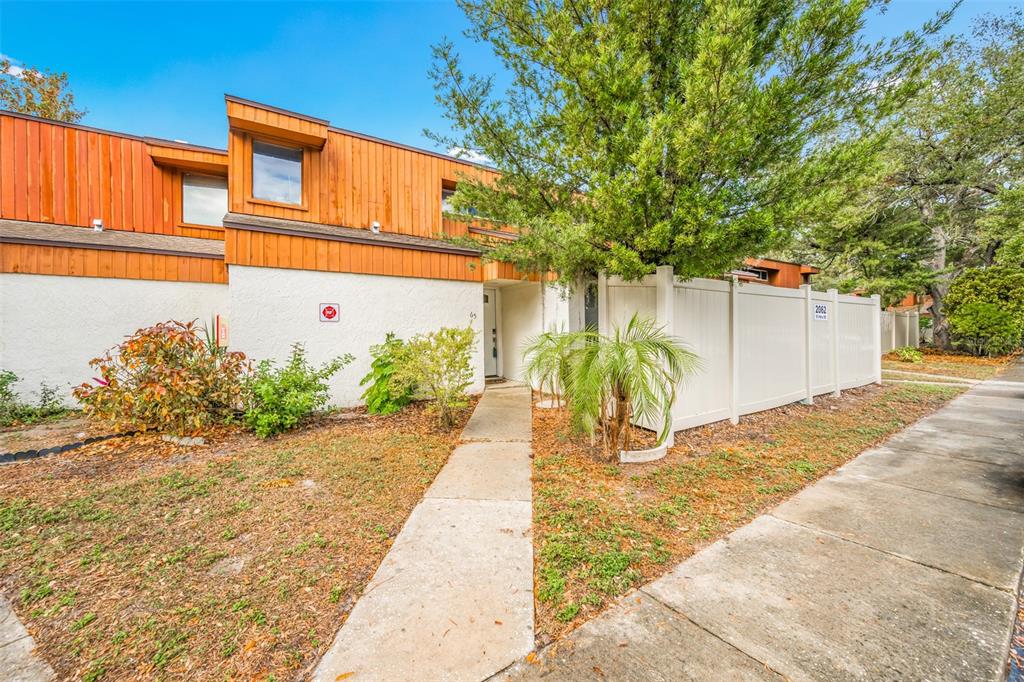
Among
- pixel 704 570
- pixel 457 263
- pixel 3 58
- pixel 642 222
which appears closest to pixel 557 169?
pixel 642 222

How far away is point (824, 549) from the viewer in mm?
2666

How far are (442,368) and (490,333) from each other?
14.4 ft

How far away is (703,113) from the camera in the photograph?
3709 millimetres

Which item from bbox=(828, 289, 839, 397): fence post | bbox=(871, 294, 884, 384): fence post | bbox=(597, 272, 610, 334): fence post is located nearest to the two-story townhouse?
bbox=(597, 272, 610, 334): fence post

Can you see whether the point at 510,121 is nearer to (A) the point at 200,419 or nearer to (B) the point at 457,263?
(B) the point at 457,263

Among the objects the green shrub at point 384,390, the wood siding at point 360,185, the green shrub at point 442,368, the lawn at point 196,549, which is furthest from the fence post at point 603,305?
the wood siding at point 360,185

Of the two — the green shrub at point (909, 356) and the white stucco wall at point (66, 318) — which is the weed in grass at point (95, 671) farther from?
the green shrub at point (909, 356)

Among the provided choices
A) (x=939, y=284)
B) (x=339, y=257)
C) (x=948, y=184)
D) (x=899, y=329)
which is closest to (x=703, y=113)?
(x=339, y=257)

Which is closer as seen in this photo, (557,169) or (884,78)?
(884,78)

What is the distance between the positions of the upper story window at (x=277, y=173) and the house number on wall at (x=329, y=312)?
2.76m

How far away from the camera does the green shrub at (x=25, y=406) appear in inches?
233

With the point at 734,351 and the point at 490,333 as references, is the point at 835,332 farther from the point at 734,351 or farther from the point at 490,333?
the point at 490,333

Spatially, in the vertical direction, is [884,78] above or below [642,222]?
above

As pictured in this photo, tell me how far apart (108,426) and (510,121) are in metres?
7.09
